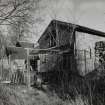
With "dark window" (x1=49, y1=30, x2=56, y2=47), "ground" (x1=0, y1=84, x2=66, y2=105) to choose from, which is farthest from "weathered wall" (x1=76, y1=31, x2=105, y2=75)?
"ground" (x1=0, y1=84, x2=66, y2=105)

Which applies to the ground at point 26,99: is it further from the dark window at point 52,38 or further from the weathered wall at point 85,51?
the dark window at point 52,38

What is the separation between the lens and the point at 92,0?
13.9 metres

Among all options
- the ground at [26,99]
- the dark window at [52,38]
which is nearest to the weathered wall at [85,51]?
the dark window at [52,38]

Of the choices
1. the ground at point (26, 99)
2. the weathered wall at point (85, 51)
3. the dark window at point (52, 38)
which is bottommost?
the ground at point (26, 99)

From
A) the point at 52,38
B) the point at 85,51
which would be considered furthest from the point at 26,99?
the point at 52,38

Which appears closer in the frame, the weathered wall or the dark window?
the weathered wall

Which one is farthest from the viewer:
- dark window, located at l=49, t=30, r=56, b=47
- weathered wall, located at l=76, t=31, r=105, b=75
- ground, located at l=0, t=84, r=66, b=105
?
dark window, located at l=49, t=30, r=56, b=47

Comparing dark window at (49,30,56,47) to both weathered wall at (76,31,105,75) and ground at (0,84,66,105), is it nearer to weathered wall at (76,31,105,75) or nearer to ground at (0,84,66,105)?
weathered wall at (76,31,105,75)

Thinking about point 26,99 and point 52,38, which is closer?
point 26,99

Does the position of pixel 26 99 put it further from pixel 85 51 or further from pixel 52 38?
pixel 52 38

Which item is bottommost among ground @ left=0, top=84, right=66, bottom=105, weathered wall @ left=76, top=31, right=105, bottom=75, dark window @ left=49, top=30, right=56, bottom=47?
ground @ left=0, top=84, right=66, bottom=105

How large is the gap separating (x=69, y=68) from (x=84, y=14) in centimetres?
988

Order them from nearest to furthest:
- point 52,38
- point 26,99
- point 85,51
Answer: point 26,99 < point 85,51 < point 52,38

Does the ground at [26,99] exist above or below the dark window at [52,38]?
below
